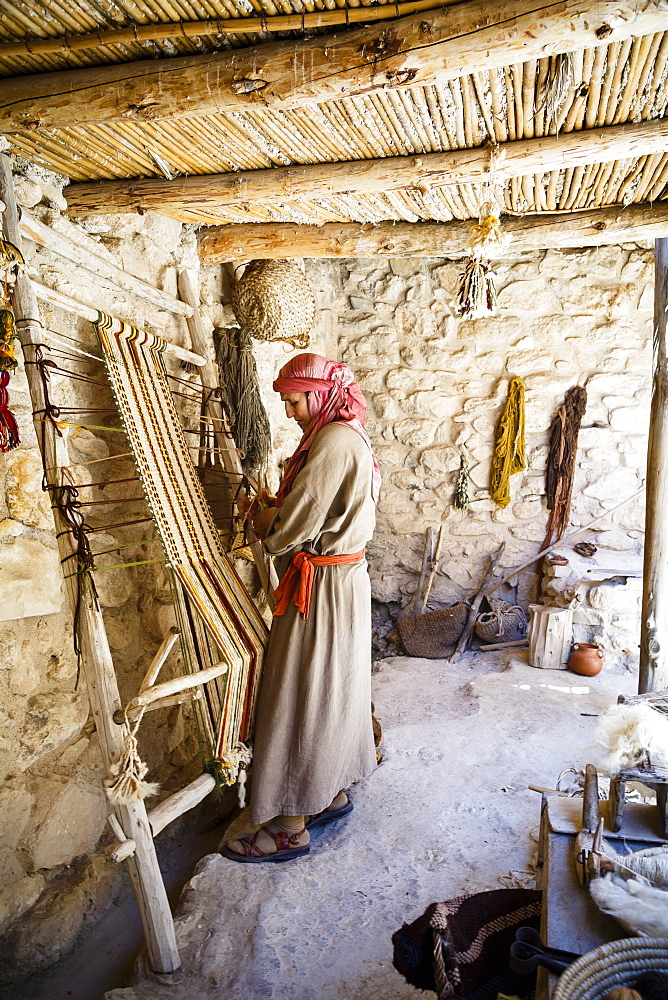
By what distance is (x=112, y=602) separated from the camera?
269 centimetres

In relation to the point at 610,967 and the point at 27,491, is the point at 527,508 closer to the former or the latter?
the point at 27,491

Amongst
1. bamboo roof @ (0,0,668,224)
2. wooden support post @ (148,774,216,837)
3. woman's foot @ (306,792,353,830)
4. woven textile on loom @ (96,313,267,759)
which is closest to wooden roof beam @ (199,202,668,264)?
bamboo roof @ (0,0,668,224)

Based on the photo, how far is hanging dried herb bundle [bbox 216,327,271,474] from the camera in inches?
133

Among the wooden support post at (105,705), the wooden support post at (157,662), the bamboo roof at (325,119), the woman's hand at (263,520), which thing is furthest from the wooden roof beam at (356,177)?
the wooden support post at (157,662)

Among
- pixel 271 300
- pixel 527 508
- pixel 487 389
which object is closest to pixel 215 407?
pixel 271 300

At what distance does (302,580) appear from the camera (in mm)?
2357

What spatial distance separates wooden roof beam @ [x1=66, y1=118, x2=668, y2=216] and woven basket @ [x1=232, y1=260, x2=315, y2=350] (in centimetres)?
69

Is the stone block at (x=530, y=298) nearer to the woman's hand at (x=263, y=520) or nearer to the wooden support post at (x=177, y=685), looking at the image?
the woman's hand at (x=263, y=520)

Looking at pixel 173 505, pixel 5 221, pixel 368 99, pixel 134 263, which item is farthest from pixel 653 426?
pixel 5 221

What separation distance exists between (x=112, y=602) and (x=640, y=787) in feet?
6.90

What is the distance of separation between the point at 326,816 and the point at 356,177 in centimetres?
245

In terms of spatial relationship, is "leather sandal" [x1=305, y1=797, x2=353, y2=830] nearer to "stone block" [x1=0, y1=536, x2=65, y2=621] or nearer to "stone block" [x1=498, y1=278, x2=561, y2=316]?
"stone block" [x1=0, y1=536, x2=65, y2=621]

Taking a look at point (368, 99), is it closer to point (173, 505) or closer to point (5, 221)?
point (5, 221)

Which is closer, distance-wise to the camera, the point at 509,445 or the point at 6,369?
the point at 6,369
